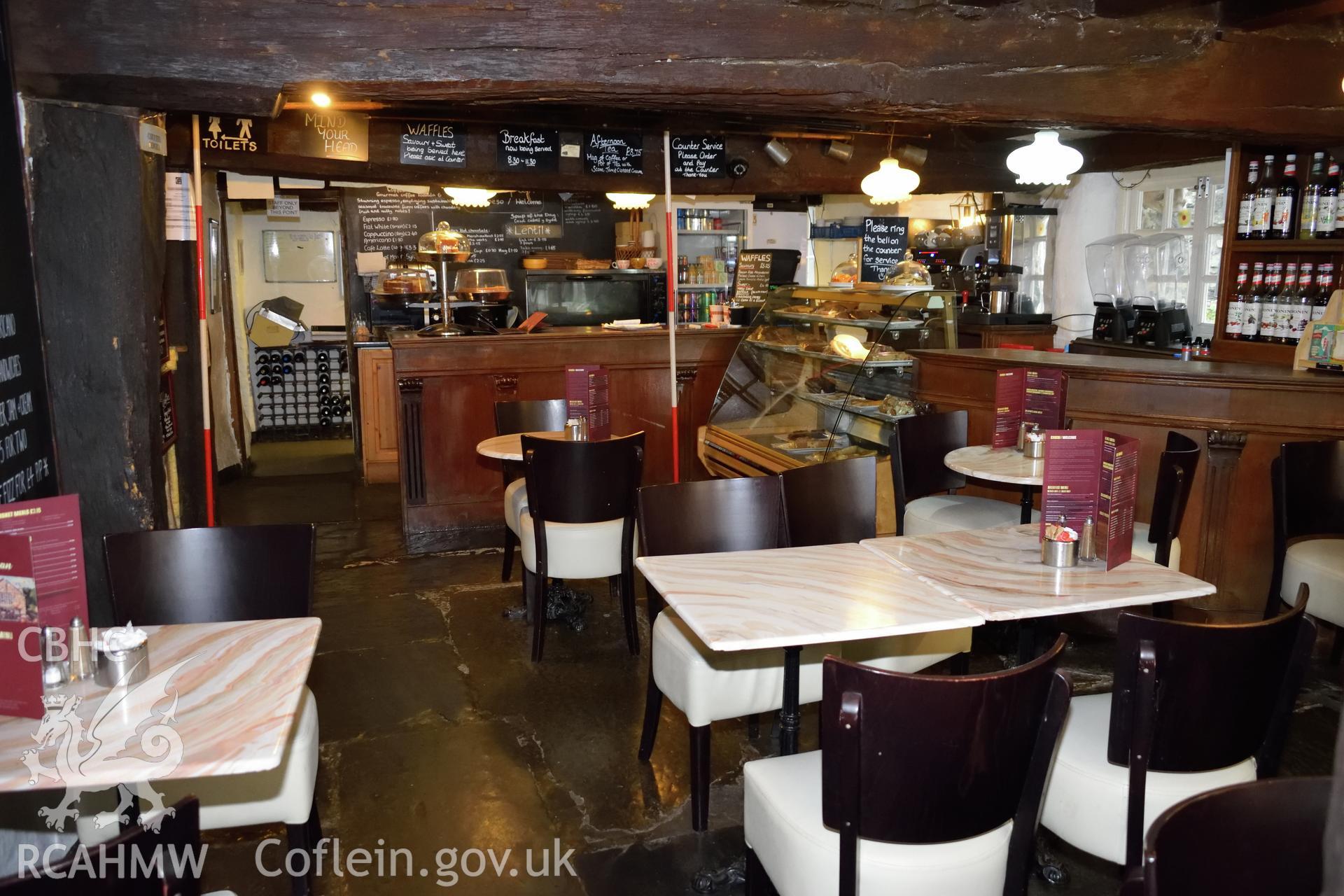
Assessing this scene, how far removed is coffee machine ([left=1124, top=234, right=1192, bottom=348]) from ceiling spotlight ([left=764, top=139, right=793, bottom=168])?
107 inches

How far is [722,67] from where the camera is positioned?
347 cm

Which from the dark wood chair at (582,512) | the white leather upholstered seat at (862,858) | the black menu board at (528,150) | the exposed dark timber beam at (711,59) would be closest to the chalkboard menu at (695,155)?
the black menu board at (528,150)

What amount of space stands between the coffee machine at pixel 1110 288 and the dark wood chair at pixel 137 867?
272 inches

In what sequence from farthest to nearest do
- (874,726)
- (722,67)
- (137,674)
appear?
(722,67) → (137,674) → (874,726)

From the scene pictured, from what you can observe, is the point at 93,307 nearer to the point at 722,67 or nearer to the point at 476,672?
the point at 476,672

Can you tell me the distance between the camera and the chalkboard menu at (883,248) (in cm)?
862

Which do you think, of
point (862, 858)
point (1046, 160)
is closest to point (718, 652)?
point (862, 858)

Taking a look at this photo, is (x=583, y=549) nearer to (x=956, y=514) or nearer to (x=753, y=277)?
(x=956, y=514)

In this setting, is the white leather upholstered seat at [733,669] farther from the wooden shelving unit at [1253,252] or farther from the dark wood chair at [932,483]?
the wooden shelving unit at [1253,252]

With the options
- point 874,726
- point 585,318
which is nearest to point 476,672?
point 874,726

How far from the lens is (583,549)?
12.8 ft

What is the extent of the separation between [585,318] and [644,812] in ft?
19.0

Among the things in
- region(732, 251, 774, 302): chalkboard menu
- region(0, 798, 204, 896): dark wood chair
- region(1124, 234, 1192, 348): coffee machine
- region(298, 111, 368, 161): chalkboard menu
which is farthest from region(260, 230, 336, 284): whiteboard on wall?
region(0, 798, 204, 896): dark wood chair

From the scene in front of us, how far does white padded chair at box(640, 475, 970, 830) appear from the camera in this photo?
8.66 feet
